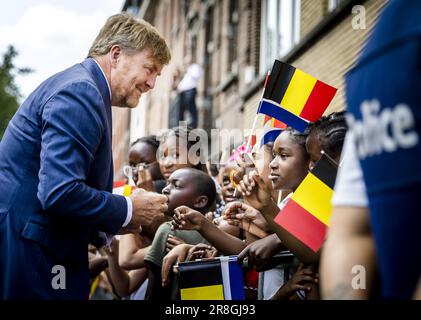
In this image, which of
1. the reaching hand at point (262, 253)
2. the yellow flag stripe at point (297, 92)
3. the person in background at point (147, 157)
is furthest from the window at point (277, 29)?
the reaching hand at point (262, 253)

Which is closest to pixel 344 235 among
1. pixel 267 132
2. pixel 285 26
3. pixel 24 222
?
pixel 24 222

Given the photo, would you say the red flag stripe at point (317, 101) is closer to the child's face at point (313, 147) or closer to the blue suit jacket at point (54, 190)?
the child's face at point (313, 147)

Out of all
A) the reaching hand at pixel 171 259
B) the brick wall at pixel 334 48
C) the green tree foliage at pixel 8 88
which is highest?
the green tree foliage at pixel 8 88

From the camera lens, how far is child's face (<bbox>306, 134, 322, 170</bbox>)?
11.9 ft

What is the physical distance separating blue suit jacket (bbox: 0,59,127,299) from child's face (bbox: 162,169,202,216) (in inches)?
51.1

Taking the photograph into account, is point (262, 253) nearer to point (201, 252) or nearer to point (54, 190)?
point (201, 252)

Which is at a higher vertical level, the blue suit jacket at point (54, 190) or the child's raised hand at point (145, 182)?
the child's raised hand at point (145, 182)

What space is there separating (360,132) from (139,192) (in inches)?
70.9

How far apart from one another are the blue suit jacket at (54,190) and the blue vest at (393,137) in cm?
159

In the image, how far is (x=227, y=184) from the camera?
4.84 m

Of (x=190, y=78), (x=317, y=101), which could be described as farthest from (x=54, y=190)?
(x=190, y=78)

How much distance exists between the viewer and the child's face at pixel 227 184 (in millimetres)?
4641

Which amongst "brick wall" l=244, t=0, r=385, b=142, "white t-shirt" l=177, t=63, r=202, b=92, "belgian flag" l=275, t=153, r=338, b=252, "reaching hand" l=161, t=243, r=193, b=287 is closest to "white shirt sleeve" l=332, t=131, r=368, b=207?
"belgian flag" l=275, t=153, r=338, b=252
